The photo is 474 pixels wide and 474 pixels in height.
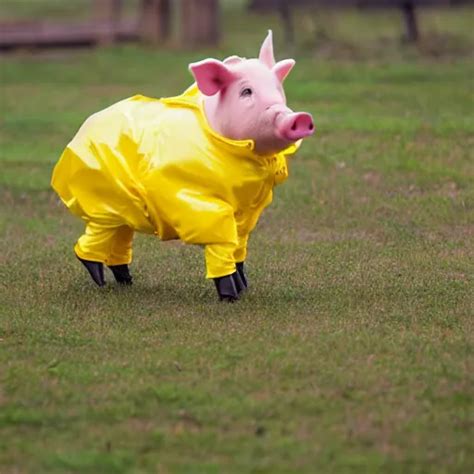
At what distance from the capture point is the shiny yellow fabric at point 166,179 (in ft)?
23.1

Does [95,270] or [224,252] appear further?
[95,270]

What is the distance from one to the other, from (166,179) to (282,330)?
1091 mm

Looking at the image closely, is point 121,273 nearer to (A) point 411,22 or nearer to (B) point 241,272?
(B) point 241,272

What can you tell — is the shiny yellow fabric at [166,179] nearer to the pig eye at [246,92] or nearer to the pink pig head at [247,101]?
the pink pig head at [247,101]

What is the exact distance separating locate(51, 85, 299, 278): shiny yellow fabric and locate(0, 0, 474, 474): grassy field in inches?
16.0

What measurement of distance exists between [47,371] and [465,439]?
2.03 metres

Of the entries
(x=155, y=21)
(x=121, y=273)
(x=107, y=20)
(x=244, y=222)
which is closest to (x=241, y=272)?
(x=244, y=222)

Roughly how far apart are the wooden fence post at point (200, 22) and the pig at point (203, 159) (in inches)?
442

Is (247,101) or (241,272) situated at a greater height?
(247,101)

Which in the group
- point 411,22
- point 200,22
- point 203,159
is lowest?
point 200,22

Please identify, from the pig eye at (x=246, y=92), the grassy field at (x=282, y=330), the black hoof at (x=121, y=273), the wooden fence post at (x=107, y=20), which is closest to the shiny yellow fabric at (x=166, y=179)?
the black hoof at (x=121, y=273)

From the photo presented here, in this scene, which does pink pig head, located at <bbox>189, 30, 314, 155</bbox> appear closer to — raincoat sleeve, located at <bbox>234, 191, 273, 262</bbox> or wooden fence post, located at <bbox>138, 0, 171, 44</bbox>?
raincoat sleeve, located at <bbox>234, 191, 273, 262</bbox>

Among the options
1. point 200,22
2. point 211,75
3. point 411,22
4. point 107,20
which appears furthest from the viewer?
→ point 107,20

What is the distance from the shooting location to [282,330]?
21.8 feet
